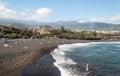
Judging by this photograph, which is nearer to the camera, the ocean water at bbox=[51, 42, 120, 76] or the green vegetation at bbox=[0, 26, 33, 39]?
the ocean water at bbox=[51, 42, 120, 76]

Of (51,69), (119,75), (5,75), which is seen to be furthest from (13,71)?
(119,75)

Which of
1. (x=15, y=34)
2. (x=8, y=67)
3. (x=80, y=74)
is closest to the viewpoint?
(x=80, y=74)

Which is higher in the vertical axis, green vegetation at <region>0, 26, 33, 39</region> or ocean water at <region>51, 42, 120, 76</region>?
ocean water at <region>51, 42, 120, 76</region>

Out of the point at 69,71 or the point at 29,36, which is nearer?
the point at 69,71

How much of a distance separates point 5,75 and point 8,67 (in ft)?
24.2

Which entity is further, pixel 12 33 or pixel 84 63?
pixel 12 33

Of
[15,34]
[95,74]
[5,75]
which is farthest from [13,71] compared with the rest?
[15,34]

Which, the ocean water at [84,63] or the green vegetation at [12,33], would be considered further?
the green vegetation at [12,33]

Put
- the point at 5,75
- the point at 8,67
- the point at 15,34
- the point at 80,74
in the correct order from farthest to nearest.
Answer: the point at 15,34 → the point at 8,67 → the point at 80,74 → the point at 5,75

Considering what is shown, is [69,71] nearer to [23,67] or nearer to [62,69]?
[62,69]

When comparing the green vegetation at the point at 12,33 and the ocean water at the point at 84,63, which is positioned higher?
the ocean water at the point at 84,63

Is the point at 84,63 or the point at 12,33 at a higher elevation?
the point at 84,63

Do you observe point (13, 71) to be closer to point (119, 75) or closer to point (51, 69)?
point (51, 69)

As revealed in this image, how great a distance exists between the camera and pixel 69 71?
46.8m
